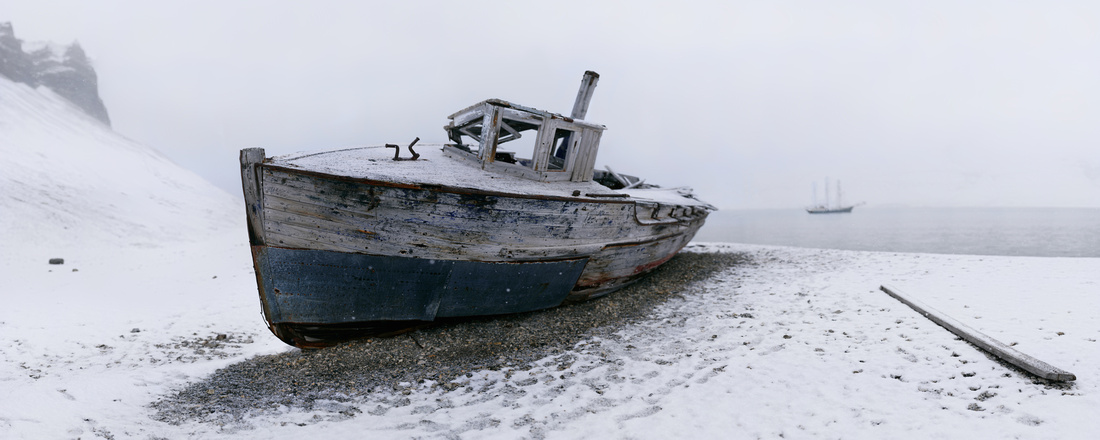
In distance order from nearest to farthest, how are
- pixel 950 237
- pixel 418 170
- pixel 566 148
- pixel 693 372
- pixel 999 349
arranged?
pixel 999 349 < pixel 693 372 < pixel 418 170 < pixel 566 148 < pixel 950 237

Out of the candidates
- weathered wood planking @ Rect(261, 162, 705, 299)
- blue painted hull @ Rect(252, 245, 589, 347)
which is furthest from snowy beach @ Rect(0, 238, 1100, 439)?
weathered wood planking @ Rect(261, 162, 705, 299)

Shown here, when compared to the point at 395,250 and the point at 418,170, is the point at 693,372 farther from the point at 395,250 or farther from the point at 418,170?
the point at 418,170

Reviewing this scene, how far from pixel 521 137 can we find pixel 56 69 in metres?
98.4

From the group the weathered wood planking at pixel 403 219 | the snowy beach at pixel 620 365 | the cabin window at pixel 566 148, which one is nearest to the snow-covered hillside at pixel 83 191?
the snowy beach at pixel 620 365

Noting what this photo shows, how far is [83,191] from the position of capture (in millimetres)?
23531

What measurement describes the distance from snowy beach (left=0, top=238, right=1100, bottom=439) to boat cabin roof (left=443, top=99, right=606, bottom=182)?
2852 millimetres

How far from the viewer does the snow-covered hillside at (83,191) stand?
680 inches

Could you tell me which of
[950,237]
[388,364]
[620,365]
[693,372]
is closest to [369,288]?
[388,364]

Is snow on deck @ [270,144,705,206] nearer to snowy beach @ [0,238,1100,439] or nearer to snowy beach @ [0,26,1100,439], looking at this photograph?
snowy beach @ [0,26,1100,439]

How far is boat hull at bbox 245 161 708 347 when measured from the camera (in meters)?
5.48

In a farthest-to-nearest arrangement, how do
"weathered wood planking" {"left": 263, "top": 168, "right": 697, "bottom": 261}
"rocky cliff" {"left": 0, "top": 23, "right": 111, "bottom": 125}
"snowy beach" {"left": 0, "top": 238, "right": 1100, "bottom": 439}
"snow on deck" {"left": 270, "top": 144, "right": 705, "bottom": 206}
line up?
"rocky cliff" {"left": 0, "top": 23, "right": 111, "bottom": 125} → "snow on deck" {"left": 270, "top": 144, "right": 705, "bottom": 206} → "weathered wood planking" {"left": 263, "top": 168, "right": 697, "bottom": 261} → "snowy beach" {"left": 0, "top": 238, "right": 1100, "bottom": 439}

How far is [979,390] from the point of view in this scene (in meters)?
4.27

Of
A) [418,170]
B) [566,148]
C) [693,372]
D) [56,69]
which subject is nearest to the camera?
[693,372]

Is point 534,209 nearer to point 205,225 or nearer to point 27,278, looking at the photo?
point 27,278
